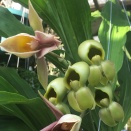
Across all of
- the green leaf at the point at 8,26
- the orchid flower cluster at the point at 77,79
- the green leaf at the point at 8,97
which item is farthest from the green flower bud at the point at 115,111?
the green leaf at the point at 8,26

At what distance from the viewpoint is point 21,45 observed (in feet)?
1.03

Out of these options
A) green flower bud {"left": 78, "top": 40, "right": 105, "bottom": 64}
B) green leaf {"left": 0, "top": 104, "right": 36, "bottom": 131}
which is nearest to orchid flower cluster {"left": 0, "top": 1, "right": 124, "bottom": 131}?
green flower bud {"left": 78, "top": 40, "right": 105, "bottom": 64}

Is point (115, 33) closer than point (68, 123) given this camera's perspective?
No

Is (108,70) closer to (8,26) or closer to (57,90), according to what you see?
(57,90)

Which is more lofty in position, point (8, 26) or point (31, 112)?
point (8, 26)

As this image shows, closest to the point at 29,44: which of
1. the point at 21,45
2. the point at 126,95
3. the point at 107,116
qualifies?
the point at 21,45

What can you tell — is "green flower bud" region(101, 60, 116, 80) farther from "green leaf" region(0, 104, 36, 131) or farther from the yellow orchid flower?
"green leaf" region(0, 104, 36, 131)

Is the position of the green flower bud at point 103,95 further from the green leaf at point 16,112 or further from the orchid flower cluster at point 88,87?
the green leaf at point 16,112

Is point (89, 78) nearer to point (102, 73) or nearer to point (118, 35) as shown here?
point (102, 73)

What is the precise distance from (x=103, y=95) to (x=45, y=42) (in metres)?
0.08

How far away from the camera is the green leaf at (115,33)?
19.7 inches

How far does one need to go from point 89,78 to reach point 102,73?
0.06 ft

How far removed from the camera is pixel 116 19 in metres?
0.55

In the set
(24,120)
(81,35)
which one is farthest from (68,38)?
(24,120)
